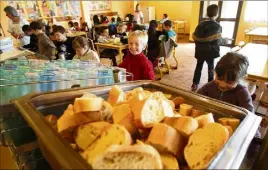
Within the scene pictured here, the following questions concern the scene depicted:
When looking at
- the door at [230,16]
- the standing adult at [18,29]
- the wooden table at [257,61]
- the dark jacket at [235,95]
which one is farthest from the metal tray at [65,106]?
the door at [230,16]

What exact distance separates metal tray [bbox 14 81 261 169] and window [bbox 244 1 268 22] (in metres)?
6.52

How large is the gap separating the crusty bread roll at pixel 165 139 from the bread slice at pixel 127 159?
7 cm

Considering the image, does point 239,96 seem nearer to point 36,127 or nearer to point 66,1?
point 36,127

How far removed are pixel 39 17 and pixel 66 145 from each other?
695 cm

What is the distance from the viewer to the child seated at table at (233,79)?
1170 mm

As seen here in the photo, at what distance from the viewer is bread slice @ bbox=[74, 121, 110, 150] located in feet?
1.86

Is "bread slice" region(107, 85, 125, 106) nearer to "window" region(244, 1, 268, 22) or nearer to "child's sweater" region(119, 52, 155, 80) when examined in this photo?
"child's sweater" region(119, 52, 155, 80)

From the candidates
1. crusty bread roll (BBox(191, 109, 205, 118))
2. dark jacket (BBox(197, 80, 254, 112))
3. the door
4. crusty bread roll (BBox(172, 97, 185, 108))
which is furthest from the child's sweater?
the door

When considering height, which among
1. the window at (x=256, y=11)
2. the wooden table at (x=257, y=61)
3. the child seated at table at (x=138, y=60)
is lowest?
the wooden table at (x=257, y=61)

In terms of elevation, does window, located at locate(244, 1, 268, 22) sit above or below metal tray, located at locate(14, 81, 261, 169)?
above

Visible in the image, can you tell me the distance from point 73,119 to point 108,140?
166 mm

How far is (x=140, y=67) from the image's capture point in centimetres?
192

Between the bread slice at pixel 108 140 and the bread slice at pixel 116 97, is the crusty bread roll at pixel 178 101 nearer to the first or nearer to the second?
the bread slice at pixel 116 97

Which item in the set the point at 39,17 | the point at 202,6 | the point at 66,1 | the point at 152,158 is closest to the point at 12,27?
the point at 39,17
